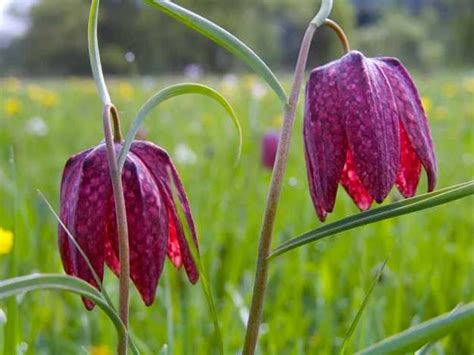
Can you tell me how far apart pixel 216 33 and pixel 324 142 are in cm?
Answer: 11

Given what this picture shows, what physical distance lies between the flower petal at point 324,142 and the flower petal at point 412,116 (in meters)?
0.05

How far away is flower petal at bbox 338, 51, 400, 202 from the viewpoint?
0.59 metres

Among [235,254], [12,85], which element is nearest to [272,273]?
[235,254]

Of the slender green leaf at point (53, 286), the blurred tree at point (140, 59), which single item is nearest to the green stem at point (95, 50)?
the slender green leaf at point (53, 286)

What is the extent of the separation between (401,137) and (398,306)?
48cm

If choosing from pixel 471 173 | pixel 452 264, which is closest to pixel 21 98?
pixel 471 173

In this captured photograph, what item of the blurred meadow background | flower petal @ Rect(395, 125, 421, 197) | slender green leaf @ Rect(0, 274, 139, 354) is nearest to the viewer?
slender green leaf @ Rect(0, 274, 139, 354)

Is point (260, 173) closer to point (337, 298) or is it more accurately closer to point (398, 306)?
point (337, 298)

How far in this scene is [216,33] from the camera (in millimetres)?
563

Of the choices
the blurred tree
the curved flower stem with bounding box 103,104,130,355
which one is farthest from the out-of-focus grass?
the blurred tree

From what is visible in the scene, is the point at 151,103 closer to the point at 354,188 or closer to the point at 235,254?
the point at 354,188

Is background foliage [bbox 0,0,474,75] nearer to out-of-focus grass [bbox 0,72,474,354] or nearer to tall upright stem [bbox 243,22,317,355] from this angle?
out-of-focus grass [bbox 0,72,474,354]

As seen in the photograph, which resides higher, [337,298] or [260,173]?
[260,173]

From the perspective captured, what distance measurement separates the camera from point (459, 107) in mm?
4305
